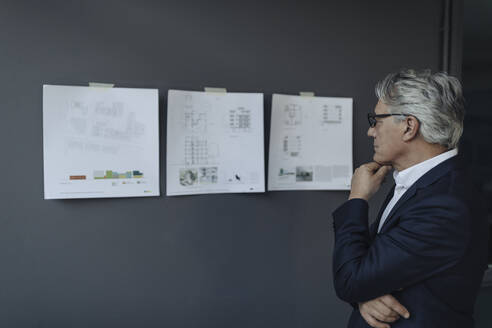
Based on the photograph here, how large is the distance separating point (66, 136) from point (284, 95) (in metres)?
0.94

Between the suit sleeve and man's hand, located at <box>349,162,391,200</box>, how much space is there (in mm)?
156

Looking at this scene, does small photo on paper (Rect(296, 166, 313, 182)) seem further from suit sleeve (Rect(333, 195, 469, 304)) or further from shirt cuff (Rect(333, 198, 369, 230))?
suit sleeve (Rect(333, 195, 469, 304))

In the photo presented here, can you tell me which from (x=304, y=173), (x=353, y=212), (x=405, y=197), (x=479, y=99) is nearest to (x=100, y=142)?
(x=304, y=173)

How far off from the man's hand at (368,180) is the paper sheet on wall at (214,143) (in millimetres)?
580

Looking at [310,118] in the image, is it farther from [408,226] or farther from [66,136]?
[66,136]

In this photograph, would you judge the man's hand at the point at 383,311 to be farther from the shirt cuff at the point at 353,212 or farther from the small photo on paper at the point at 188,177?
the small photo on paper at the point at 188,177

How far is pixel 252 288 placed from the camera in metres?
1.68

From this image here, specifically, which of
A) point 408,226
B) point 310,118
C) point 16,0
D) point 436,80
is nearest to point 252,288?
point 310,118

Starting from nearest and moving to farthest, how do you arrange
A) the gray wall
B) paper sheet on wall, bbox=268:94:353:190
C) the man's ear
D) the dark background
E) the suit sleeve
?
the suit sleeve → the man's ear → the gray wall → paper sheet on wall, bbox=268:94:353:190 → the dark background

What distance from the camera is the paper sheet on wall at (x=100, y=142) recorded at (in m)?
1.42

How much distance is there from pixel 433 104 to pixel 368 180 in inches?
11.0

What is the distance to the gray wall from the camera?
4.65 ft

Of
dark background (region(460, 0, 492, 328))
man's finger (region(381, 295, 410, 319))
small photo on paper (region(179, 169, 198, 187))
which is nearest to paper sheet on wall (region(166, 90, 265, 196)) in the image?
small photo on paper (region(179, 169, 198, 187))

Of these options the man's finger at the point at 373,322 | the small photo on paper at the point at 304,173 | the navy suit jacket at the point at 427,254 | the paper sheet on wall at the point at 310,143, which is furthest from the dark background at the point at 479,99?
the man's finger at the point at 373,322
